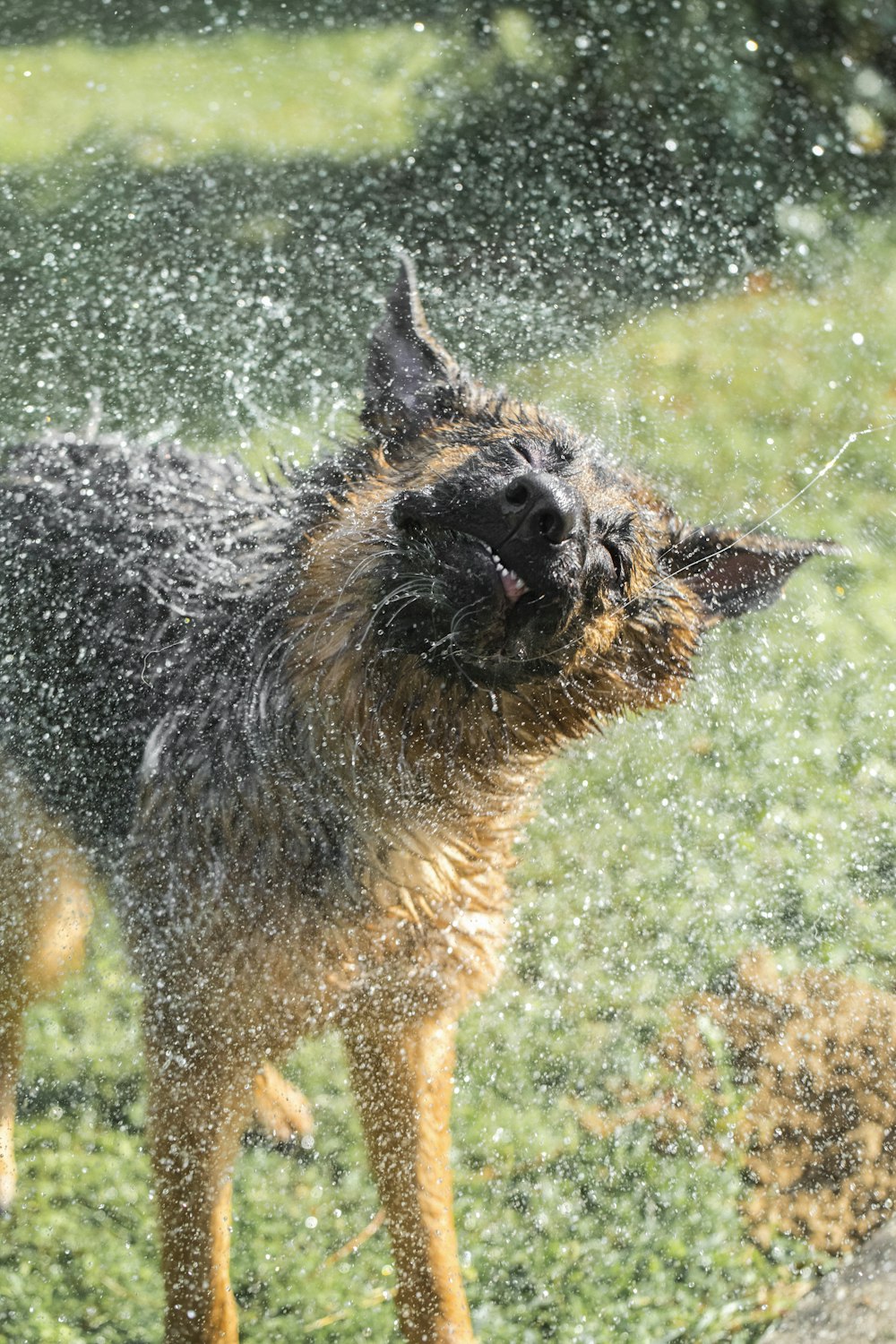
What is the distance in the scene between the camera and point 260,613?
289 cm

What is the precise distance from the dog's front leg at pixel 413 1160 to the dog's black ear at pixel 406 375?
5.15 feet

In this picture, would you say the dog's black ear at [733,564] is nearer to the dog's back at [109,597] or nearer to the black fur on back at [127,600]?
the black fur on back at [127,600]

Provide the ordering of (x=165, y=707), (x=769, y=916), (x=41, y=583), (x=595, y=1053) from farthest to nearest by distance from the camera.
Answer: (x=769, y=916), (x=595, y=1053), (x=41, y=583), (x=165, y=707)

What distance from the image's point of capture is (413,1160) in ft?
10.1

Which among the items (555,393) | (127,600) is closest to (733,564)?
(127,600)

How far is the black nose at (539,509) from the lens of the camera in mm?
2260

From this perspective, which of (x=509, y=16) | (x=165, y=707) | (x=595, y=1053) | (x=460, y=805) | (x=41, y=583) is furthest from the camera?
(x=509, y=16)

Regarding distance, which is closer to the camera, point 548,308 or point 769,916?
point 769,916

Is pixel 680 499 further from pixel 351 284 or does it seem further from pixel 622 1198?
pixel 622 1198

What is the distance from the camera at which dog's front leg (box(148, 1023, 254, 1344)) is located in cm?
300

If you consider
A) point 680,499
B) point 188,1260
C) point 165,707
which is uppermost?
point 165,707

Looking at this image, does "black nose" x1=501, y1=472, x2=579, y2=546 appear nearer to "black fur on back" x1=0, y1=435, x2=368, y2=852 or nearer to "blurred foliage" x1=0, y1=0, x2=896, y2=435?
"black fur on back" x1=0, y1=435, x2=368, y2=852

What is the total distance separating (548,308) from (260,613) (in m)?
3.39

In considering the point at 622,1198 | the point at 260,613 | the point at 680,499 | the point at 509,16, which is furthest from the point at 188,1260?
the point at 509,16
